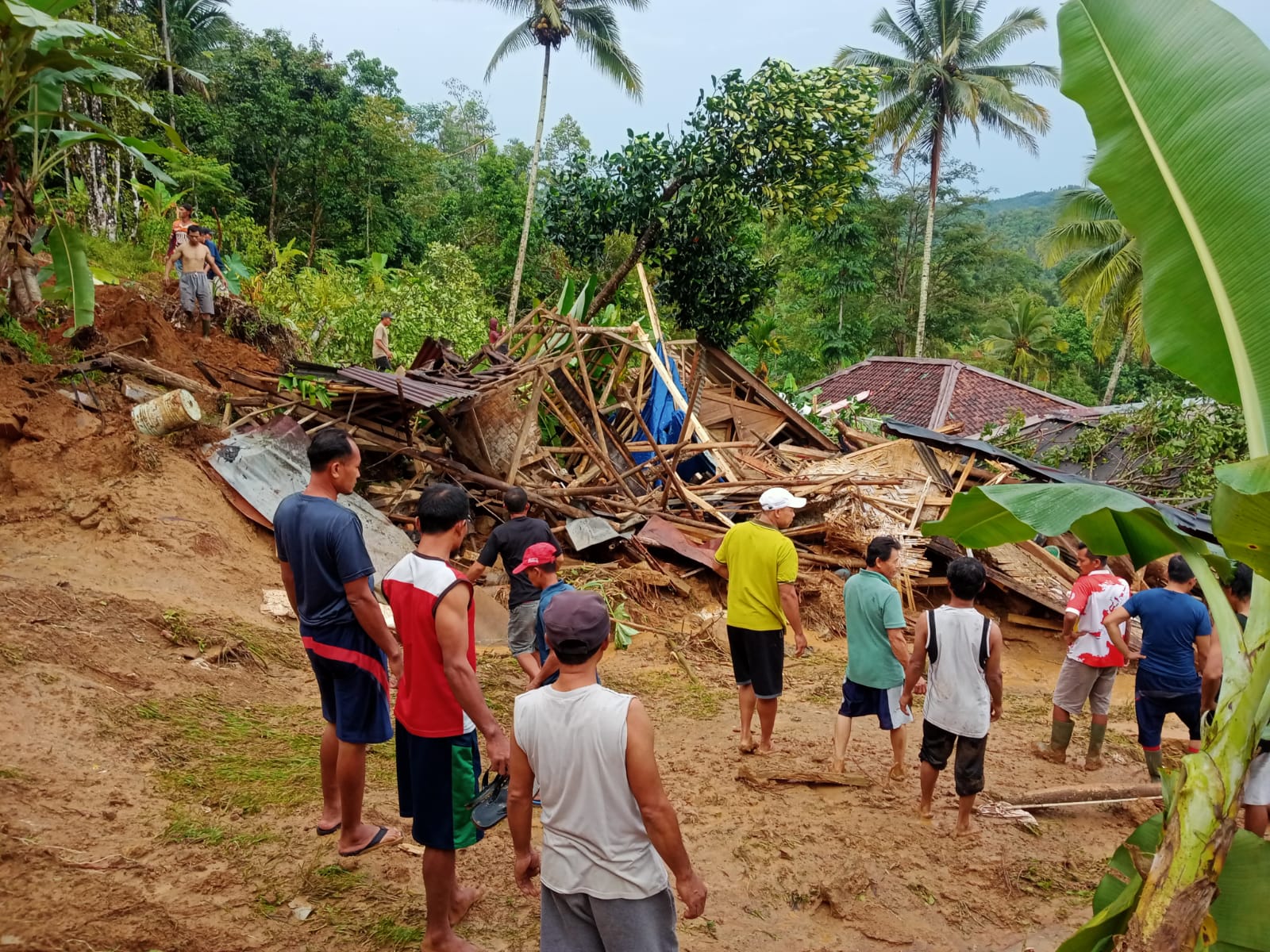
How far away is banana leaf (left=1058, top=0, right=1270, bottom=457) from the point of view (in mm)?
2645

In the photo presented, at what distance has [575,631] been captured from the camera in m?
2.33

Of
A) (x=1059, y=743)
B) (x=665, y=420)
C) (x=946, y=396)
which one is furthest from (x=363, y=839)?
(x=946, y=396)

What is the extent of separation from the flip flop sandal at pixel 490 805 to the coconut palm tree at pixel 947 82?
24.7 meters

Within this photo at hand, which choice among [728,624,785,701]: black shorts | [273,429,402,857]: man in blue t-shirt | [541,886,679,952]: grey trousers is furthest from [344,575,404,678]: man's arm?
[728,624,785,701]: black shorts

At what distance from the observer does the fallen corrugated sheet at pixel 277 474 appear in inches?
318

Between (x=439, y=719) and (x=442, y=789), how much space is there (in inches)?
10.4

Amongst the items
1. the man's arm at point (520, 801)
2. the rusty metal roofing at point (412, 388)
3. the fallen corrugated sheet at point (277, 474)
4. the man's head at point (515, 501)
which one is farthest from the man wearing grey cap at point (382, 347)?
the man's arm at point (520, 801)

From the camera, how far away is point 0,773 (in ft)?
12.3

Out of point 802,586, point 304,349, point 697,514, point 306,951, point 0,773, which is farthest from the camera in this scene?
point 304,349

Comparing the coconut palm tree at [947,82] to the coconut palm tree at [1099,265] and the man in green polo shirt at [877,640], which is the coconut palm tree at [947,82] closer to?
the coconut palm tree at [1099,265]

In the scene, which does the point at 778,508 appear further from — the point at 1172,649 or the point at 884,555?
the point at 1172,649

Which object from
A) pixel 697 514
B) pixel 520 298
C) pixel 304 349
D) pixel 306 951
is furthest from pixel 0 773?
pixel 520 298

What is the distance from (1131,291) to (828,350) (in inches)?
365

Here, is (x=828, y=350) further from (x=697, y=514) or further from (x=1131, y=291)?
(x=697, y=514)
